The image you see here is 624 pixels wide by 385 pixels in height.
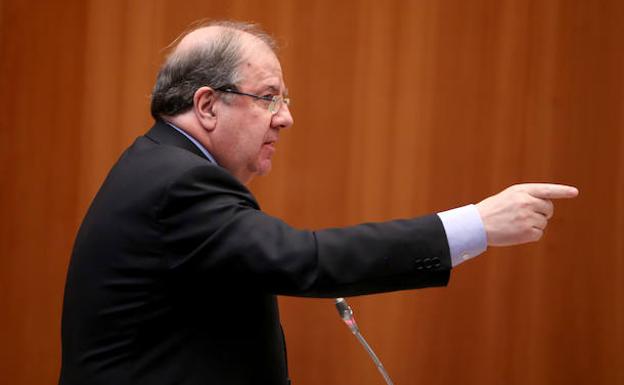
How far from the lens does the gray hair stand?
148 cm

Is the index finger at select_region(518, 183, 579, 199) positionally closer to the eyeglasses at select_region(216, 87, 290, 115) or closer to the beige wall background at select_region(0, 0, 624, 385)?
the eyeglasses at select_region(216, 87, 290, 115)

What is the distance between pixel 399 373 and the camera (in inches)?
A: 98.0

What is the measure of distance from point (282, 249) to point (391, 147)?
4.42ft

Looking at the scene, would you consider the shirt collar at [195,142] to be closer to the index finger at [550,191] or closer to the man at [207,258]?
the man at [207,258]

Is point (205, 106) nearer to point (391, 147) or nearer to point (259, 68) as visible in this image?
point (259, 68)

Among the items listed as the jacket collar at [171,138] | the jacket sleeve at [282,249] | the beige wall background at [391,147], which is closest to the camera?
the jacket sleeve at [282,249]

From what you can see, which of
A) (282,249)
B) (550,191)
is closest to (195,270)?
(282,249)

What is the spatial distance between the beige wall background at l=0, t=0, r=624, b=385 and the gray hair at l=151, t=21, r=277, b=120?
37.2 inches

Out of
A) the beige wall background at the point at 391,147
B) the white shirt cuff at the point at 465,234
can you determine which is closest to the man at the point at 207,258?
the white shirt cuff at the point at 465,234

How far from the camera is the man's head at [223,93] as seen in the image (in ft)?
4.84

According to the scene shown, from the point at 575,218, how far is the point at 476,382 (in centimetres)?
60

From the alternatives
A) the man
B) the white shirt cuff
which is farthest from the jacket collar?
the white shirt cuff

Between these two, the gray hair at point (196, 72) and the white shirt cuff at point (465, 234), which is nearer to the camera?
the white shirt cuff at point (465, 234)

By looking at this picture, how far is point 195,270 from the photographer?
47.7 inches
